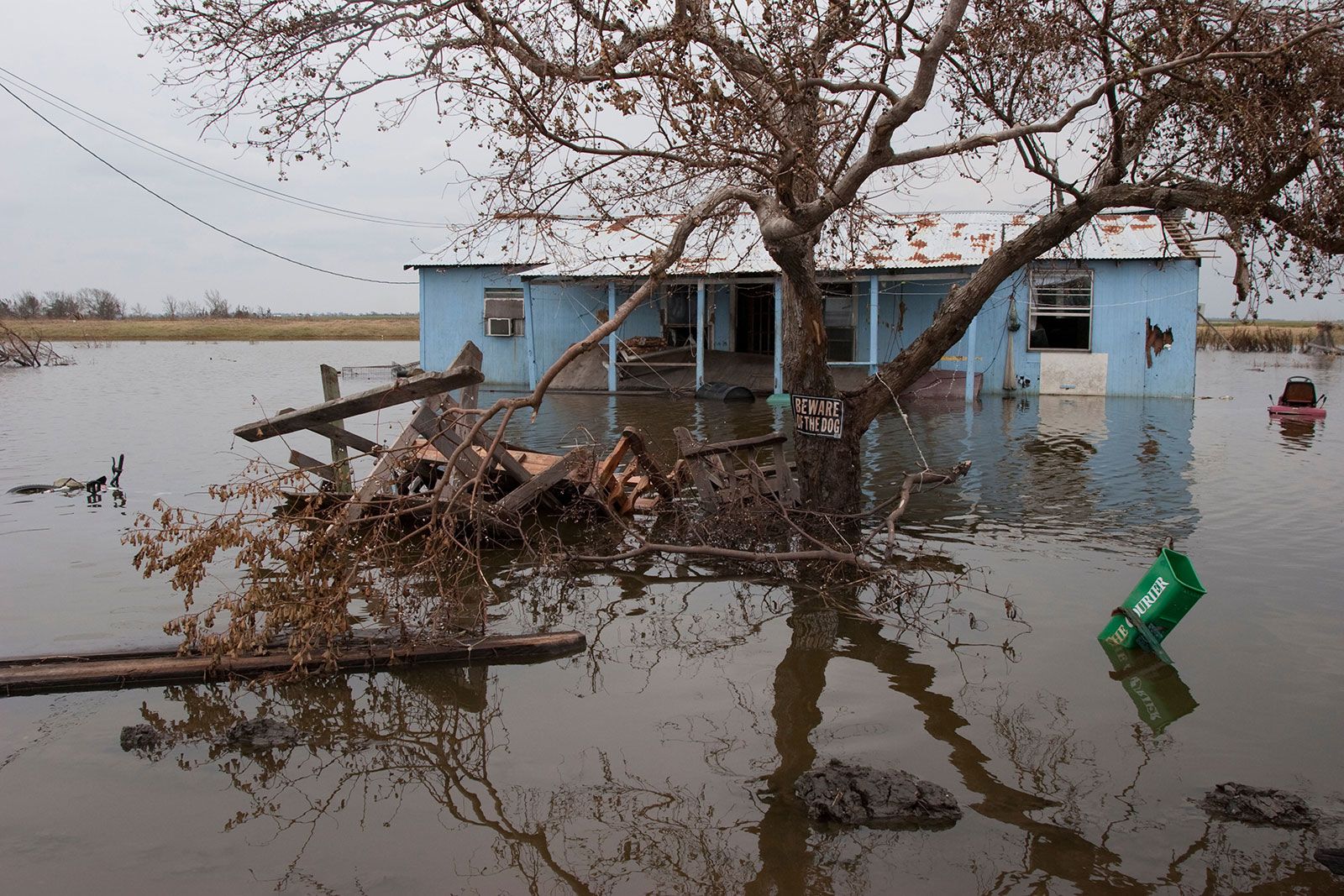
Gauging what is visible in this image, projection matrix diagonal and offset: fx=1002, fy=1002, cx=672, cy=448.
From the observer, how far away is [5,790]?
481cm

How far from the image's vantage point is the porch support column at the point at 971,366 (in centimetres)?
2136

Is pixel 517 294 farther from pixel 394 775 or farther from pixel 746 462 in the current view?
pixel 394 775

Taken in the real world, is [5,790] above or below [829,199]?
below

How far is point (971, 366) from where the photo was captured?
2150 cm

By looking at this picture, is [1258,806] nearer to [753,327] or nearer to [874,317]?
[874,317]

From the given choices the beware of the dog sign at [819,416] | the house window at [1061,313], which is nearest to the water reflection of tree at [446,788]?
the beware of the dog sign at [819,416]

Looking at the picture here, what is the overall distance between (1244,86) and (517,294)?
783 inches

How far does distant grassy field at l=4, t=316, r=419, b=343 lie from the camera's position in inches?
2623

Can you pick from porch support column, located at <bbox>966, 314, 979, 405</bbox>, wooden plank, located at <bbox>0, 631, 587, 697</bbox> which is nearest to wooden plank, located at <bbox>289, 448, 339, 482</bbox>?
wooden plank, located at <bbox>0, 631, 587, 697</bbox>

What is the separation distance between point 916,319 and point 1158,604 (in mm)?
17913

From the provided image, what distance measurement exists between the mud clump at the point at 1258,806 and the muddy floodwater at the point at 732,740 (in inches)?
3.1

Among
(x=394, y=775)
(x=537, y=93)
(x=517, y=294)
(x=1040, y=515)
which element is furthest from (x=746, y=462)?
(x=517, y=294)

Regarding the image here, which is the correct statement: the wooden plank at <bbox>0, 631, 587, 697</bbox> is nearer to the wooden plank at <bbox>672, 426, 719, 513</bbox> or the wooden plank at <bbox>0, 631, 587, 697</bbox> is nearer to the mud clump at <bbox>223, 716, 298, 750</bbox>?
the mud clump at <bbox>223, 716, 298, 750</bbox>

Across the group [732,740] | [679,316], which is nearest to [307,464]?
[732,740]
